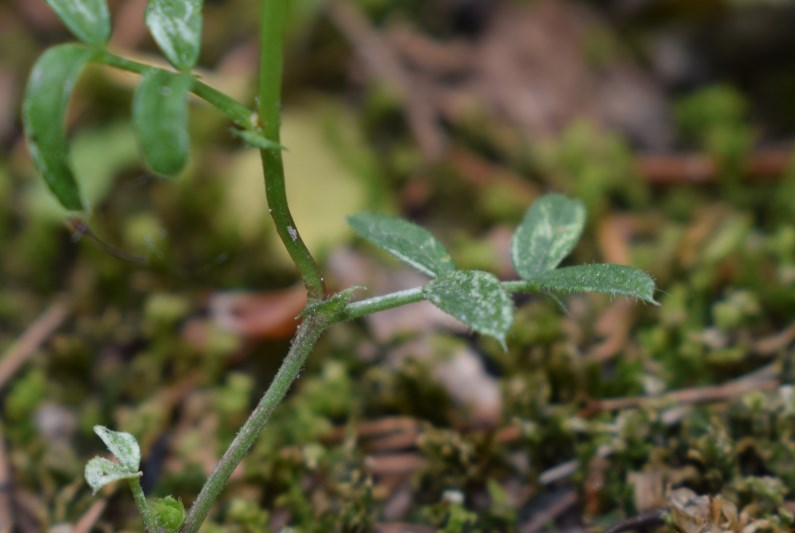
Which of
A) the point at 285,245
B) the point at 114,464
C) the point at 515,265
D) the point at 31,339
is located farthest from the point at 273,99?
the point at 31,339

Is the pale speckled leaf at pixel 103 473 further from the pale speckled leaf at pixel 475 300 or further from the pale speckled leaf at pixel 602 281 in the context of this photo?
the pale speckled leaf at pixel 602 281

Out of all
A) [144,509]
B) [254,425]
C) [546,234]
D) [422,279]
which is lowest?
[144,509]

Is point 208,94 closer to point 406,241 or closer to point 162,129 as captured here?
point 162,129

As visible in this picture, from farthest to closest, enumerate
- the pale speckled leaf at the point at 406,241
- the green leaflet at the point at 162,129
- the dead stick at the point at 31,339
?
the dead stick at the point at 31,339 < the pale speckled leaf at the point at 406,241 < the green leaflet at the point at 162,129

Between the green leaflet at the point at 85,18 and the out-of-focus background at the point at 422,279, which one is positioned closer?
the green leaflet at the point at 85,18

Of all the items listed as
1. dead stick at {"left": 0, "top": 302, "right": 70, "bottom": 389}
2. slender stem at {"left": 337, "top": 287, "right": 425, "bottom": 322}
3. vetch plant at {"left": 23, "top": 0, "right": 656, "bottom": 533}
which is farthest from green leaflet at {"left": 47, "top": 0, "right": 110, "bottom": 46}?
dead stick at {"left": 0, "top": 302, "right": 70, "bottom": 389}

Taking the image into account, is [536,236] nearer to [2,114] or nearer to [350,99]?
[350,99]

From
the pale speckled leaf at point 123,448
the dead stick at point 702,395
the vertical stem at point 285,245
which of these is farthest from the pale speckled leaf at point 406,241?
the dead stick at point 702,395

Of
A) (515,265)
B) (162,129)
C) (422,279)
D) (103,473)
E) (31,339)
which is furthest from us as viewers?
(422,279)
